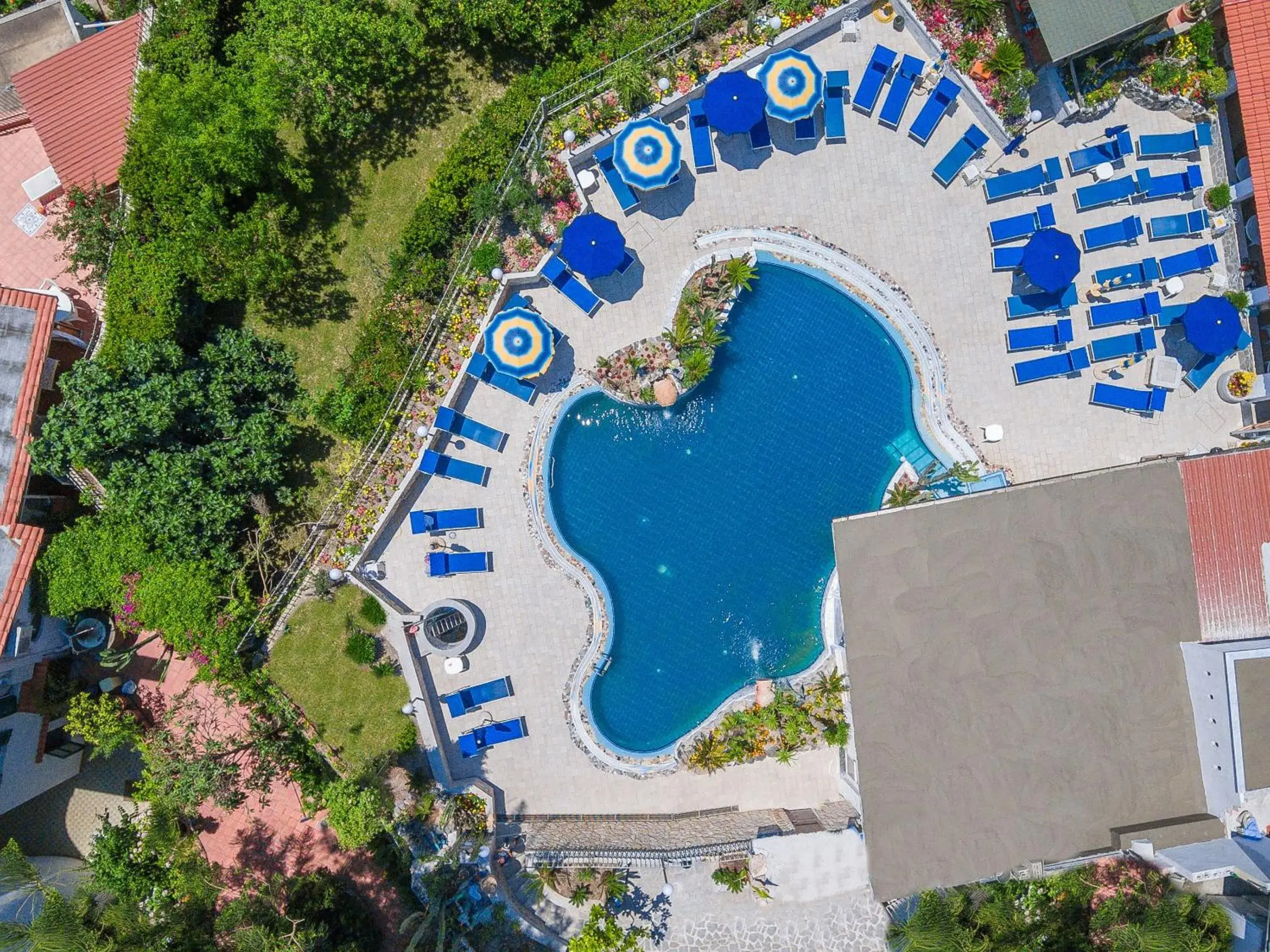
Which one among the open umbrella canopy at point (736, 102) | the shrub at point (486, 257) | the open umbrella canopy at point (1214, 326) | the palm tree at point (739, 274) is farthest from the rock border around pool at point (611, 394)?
the open umbrella canopy at point (1214, 326)

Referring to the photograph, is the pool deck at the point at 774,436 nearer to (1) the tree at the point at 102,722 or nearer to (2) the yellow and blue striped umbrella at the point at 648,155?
(2) the yellow and blue striped umbrella at the point at 648,155

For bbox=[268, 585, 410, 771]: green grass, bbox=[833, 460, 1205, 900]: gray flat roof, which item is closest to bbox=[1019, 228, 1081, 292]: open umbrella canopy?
bbox=[833, 460, 1205, 900]: gray flat roof

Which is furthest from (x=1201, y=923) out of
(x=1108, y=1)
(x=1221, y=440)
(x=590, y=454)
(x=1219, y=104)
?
(x=1108, y=1)

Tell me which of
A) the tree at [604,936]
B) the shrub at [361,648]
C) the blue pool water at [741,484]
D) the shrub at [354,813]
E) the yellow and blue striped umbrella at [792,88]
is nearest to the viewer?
the shrub at [354,813]

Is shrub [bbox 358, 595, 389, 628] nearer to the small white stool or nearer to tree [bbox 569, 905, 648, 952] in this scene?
the small white stool

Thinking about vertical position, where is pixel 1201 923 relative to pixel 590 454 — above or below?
below

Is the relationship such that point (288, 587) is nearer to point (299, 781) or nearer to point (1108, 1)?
point (299, 781)

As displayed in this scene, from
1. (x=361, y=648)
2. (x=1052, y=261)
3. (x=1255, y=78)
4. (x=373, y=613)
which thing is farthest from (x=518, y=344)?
(x=1255, y=78)

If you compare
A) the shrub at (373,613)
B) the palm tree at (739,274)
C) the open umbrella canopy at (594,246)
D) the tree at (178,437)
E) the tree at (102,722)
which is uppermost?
the open umbrella canopy at (594,246)
